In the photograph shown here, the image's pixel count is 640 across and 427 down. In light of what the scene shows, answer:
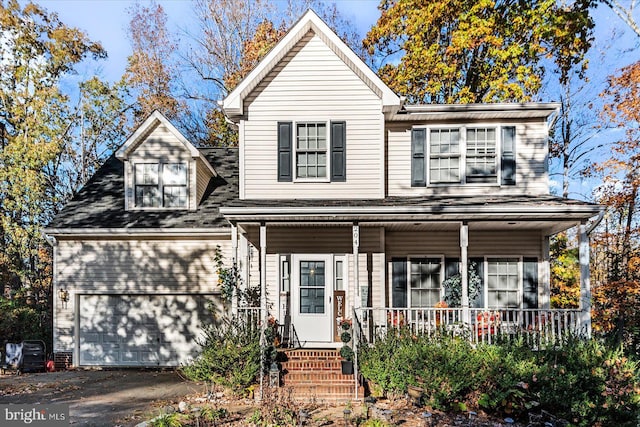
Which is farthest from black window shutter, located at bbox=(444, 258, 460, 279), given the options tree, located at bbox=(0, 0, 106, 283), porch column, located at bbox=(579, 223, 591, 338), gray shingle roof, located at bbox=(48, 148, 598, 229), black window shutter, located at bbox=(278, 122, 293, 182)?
tree, located at bbox=(0, 0, 106, 283)

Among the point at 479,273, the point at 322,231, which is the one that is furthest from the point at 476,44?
the point at 322,231

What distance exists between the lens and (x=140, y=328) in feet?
42.8

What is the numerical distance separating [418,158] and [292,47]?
4.33 meters

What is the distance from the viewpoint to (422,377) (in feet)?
27.8

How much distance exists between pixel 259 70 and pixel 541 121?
754 cm

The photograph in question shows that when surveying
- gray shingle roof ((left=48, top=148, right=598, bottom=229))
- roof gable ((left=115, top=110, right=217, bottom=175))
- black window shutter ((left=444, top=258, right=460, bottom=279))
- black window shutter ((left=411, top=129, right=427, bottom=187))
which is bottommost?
black window shutter ((left=444, top=258, right=460, bottom=279))

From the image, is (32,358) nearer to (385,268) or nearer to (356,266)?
(356,266)

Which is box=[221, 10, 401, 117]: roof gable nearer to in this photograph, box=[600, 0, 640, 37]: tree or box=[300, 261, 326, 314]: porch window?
box=[300, 261, 326, 314]: porch window

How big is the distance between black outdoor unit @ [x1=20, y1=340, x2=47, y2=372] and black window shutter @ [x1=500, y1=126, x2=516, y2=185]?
13276mm

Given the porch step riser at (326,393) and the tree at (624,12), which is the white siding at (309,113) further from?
the tree at (624,12)

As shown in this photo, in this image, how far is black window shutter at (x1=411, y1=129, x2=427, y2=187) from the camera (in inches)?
476

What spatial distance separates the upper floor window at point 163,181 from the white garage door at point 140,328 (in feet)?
8.99

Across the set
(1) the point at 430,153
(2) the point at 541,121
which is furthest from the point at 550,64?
(1) the point at 430,153

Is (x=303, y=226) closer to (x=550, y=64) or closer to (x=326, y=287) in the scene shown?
(x=326, y=287)
